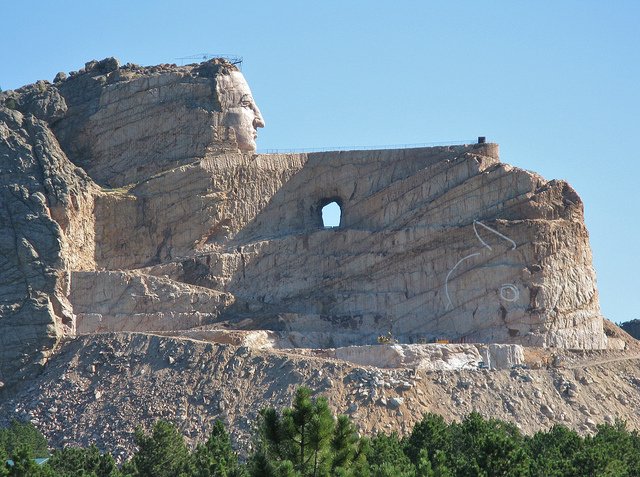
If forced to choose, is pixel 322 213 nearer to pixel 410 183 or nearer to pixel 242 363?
pixel 410 183

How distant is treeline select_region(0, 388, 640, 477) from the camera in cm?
4953

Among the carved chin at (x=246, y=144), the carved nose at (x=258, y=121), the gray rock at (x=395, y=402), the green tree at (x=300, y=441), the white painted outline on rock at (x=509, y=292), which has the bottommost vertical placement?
the green tree at (x=300, y=441)

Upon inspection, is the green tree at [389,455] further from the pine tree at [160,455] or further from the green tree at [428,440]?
the pine tree at [160,455]

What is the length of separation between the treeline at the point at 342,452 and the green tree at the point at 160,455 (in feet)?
0.10

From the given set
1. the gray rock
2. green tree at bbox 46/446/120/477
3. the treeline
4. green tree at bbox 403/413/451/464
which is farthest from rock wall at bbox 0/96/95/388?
green tree at bbox 403/413/451/464

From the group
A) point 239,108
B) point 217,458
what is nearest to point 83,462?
point 217,458

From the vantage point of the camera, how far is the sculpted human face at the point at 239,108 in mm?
82500

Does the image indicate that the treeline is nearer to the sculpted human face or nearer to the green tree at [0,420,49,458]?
the green tree at [0,420,49,458]

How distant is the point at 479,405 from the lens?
233ft

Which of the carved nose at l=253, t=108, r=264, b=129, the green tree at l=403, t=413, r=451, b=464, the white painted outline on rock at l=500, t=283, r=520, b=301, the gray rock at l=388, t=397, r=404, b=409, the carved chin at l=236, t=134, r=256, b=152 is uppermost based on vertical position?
the carved nose at l=253, t=108, r=264, b=129

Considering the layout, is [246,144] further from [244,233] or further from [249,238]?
[249,238]

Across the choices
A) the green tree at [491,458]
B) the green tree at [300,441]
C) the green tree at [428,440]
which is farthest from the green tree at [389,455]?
the green tree at [300,441]

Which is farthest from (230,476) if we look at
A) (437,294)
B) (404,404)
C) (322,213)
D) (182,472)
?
(322,213)

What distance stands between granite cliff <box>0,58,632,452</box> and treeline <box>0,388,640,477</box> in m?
7.29
